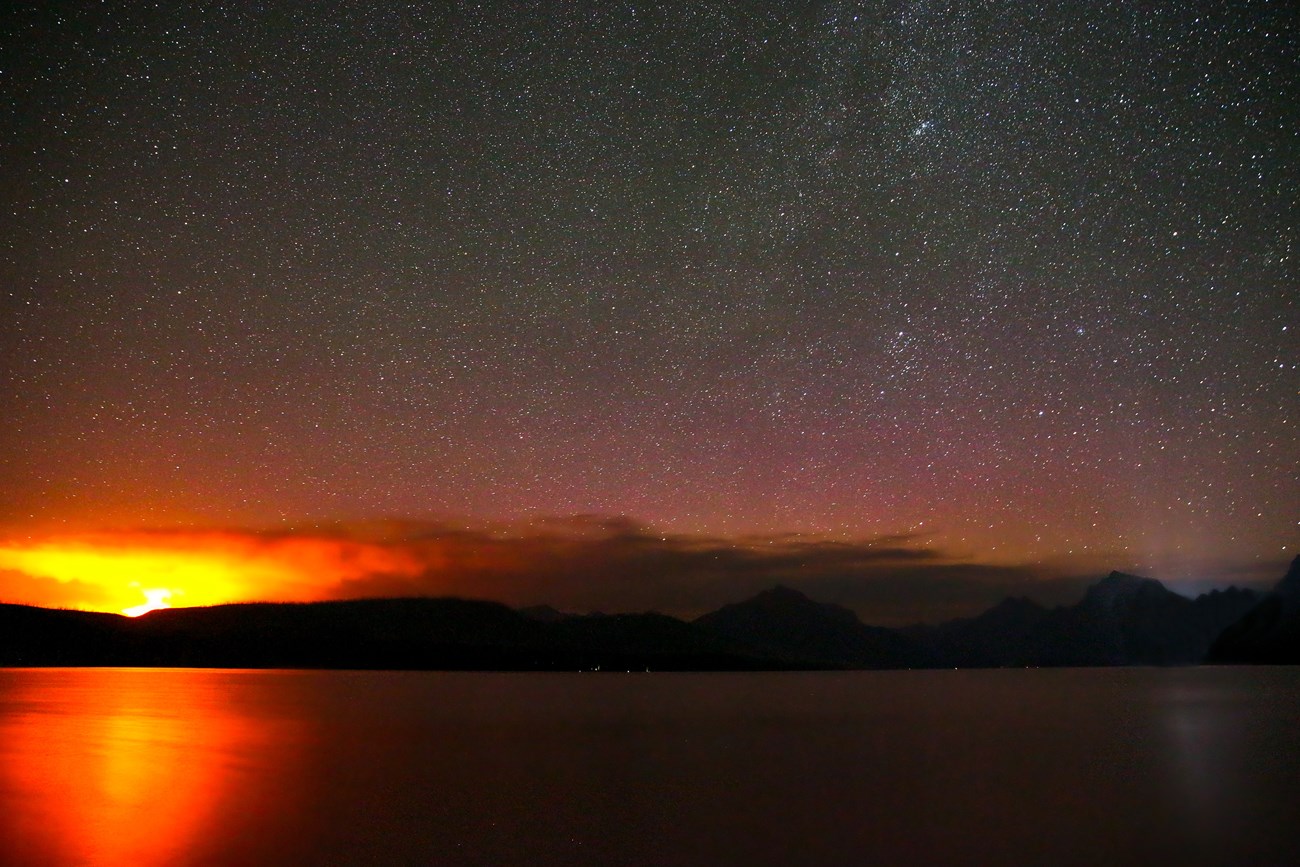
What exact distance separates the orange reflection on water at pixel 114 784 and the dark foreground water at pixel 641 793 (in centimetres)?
7

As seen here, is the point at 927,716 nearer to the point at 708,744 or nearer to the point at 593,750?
the point at 708,744

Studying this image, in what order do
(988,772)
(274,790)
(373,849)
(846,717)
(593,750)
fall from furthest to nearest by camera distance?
(846,717) → (593,750) → (988,772) → (274,790) → (373,849)

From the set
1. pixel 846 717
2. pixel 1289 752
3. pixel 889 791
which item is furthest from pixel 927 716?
pixel 889 791

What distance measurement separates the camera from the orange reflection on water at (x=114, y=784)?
39.3 feet

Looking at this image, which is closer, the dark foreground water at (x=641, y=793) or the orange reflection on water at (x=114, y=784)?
the orange reflection on water at (x=114, y=784)

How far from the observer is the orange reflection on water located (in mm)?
11992

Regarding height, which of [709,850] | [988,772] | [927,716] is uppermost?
[709,850]

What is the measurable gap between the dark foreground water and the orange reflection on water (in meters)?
0.07

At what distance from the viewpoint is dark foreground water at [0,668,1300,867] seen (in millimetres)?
12273

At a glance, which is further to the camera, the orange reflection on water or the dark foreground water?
the dark foreground water

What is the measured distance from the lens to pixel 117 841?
12.5 metres

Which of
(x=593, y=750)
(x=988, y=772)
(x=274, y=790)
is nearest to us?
(x=274, y=790)

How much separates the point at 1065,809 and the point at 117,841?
13.6m

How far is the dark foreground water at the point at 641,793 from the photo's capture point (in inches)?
483
